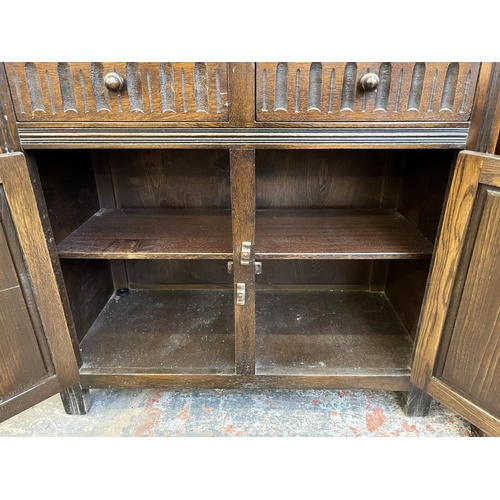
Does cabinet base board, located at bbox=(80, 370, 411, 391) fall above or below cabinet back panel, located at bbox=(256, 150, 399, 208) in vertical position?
below

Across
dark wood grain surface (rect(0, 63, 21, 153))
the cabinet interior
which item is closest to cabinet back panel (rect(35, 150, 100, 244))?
the cabinet interior

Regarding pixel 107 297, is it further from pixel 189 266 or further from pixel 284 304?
pixel 284 304

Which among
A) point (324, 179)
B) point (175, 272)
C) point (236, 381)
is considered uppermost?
point (324, 179)

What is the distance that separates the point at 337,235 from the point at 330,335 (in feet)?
1.10

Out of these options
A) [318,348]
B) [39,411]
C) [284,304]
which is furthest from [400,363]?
[39,411]

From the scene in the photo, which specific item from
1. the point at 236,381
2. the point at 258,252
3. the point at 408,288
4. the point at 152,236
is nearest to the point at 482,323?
the point at 408,288

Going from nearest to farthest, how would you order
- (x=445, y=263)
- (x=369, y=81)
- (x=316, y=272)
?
(x=369, y=81) < (x=445, y=263) < (x=316, y=272)

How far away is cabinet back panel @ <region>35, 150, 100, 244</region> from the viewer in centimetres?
93

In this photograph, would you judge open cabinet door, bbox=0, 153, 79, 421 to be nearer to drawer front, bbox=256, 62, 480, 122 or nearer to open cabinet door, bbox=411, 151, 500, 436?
drawer front, bbox=256, 62, 480, 122

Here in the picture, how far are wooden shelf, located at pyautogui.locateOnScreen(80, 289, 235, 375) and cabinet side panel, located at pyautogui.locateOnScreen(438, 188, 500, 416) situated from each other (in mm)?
577

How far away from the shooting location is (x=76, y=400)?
101 centimetres

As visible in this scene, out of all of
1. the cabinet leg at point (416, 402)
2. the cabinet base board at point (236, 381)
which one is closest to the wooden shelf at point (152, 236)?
the cabinet base board at point (236, 381)

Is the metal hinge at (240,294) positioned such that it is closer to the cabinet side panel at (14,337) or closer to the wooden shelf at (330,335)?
the wooden shelf at (330,335)

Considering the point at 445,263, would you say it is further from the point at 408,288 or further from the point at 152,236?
the point at 152,236
